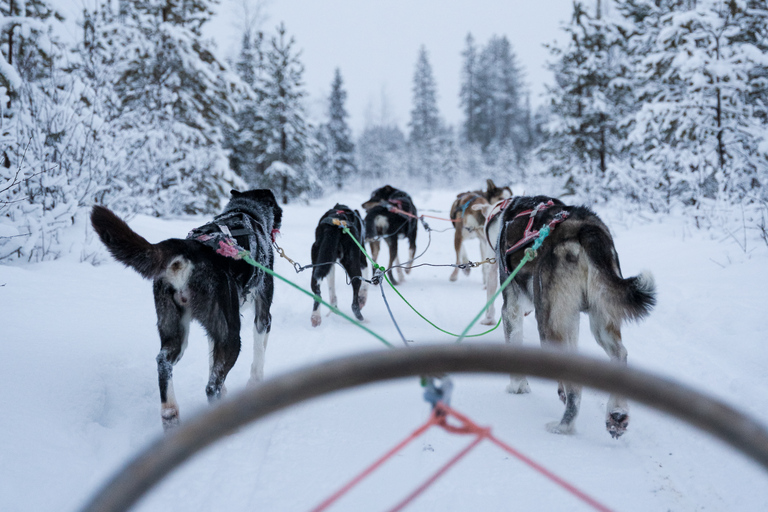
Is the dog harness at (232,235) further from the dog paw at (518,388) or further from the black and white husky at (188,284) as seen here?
the dog paw at (518,388)

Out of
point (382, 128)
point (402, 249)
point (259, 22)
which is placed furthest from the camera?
point (382, 128)

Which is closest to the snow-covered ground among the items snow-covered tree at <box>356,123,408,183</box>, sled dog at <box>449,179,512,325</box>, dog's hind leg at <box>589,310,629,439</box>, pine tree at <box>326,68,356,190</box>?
dog's hind leg at <box>589,310,629,439</box>

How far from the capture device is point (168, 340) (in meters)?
2.56

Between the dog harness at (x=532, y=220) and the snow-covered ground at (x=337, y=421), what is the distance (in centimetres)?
118

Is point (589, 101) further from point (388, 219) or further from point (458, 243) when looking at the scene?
point (388, 219)

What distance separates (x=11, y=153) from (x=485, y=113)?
4759 centimetres

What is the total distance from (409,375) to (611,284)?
2306 millimetres

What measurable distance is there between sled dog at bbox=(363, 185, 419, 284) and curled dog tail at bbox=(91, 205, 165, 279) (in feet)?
16.1

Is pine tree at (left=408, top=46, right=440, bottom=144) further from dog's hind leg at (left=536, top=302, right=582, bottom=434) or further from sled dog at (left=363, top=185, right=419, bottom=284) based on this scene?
dog's hind leg at (left=536, top=302, right=582, bottom=434)

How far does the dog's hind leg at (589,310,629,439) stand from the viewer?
97.3 inches

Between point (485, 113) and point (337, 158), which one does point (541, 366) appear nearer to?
point (337, 158)

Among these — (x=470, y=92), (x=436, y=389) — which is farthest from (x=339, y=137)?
(x=436, y=389)

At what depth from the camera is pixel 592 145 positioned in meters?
14.2

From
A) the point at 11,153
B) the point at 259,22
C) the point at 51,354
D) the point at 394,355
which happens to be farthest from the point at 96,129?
the point at 259,22
